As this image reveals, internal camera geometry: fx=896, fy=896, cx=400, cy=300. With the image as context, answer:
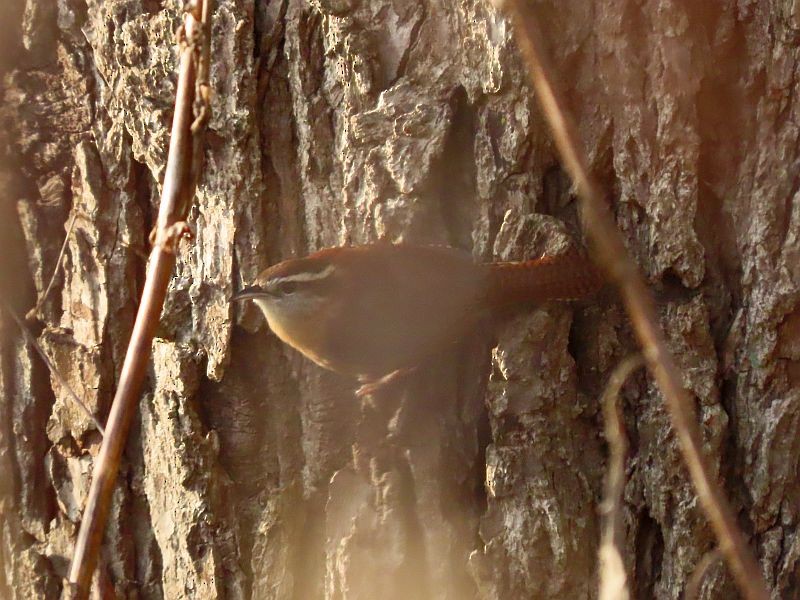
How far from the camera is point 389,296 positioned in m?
1.99

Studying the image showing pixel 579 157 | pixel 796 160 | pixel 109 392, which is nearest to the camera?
pixel 579 157

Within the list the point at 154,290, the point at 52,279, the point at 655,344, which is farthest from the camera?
the point at 52,279

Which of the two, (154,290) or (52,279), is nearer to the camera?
(154,290)

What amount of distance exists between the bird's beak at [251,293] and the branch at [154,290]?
2.42 feet

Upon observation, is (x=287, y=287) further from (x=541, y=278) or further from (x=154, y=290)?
(x=154, y=290)

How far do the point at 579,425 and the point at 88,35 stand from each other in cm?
155

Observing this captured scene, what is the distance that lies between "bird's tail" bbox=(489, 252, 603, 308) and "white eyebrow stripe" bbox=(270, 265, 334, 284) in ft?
1.21

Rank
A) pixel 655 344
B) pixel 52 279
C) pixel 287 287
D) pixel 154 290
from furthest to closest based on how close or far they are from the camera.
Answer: pixel 52 279
pixel 287 287
pixel 154 290
pixel 655 344

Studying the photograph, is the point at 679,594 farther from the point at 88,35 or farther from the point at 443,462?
the point at 88,35

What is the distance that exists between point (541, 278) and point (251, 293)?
0.65 meters

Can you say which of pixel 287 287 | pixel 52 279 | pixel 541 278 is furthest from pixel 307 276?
pixel 52 279

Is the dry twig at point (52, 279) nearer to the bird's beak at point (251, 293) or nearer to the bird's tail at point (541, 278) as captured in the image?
the bird's beak at point (251, 293)

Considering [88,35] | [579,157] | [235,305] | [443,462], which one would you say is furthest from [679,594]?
[88,35]

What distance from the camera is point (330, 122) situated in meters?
2.08
